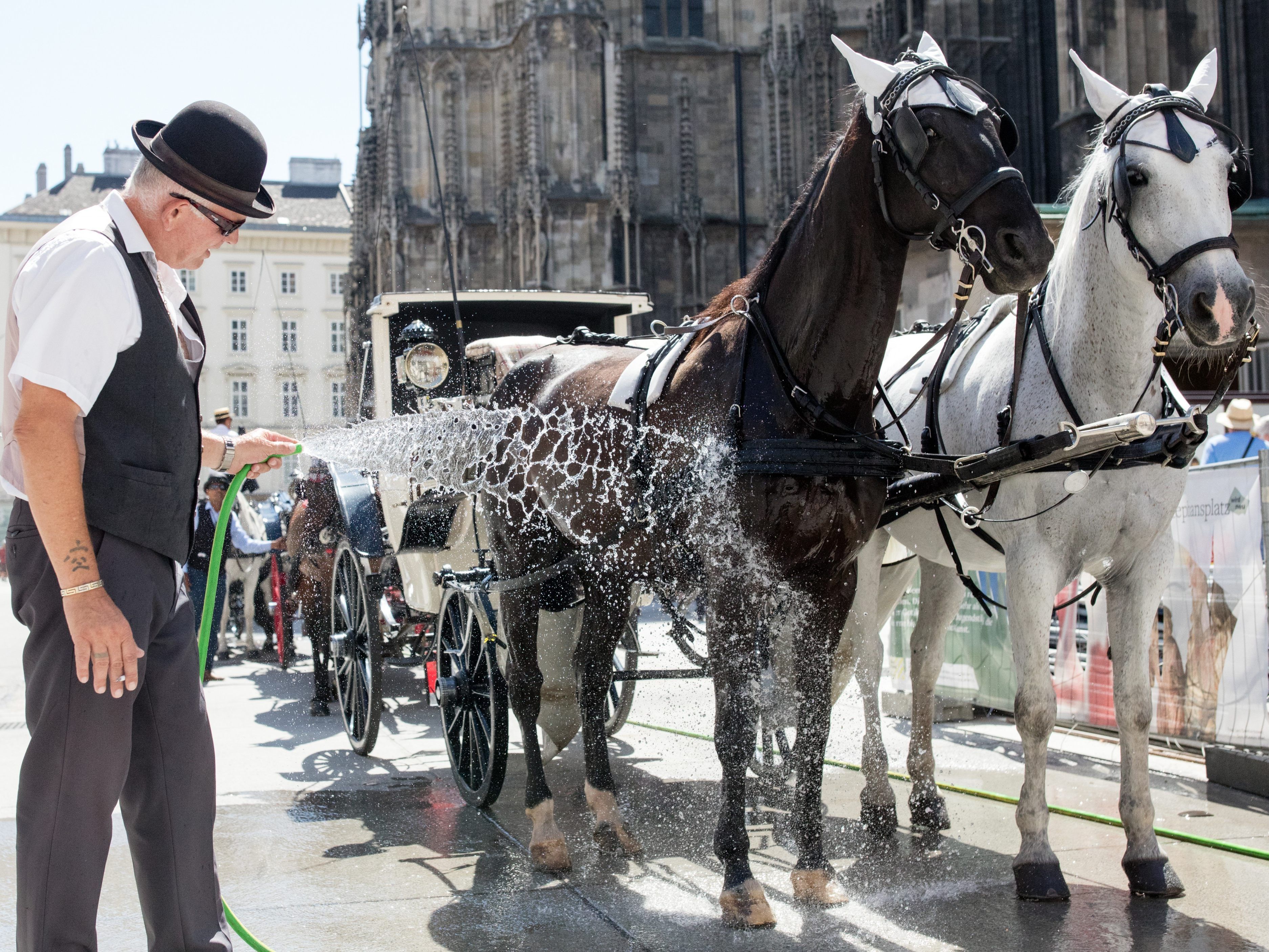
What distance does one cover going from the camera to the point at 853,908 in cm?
376

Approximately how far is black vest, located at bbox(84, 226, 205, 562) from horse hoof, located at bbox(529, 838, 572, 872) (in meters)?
2.27

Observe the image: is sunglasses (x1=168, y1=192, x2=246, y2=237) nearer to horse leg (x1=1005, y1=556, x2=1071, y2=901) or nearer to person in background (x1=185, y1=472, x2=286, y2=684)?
horse leg (x1=1005, y1=556, x2=1071, y2=901)

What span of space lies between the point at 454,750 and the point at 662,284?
90.6ft

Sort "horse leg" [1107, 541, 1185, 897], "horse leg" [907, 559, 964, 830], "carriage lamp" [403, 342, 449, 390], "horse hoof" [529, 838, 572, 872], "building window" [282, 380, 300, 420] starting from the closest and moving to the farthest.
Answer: "horse leg" [1107, 541, 1185, 897], "horse hoof" [529, 838, 572, 872], "horse leg" [907, 559, 964, 830], "carriage lamp" [403, 342, 449, 390], "building window" [282, 380, 300, 420]

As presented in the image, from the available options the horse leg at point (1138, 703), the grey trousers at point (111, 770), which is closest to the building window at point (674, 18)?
the horse leg at point (1138, 703)

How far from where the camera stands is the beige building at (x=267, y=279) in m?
48.8

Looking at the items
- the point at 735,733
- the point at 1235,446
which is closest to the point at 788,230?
the point at 735,733

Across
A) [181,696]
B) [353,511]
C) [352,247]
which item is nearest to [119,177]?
[352,247]

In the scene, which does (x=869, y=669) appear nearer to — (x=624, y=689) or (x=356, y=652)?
(x=624, y=689)

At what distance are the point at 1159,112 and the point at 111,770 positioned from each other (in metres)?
3.31

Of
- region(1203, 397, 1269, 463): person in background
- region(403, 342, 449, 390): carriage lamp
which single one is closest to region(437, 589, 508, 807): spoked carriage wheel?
region(403, 342, 449, 390): carriage lamp

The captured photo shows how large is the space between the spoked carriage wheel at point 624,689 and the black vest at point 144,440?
282 centimetres

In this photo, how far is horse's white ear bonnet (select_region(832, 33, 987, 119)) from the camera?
3.28 m

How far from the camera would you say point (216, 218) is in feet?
8.27
